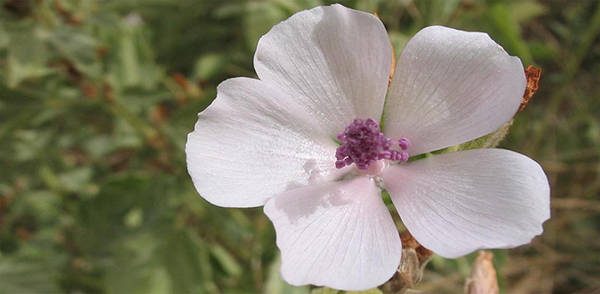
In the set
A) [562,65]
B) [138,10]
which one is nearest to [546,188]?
[138,10]

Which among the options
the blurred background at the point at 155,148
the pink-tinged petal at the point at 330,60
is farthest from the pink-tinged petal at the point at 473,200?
the blurred background at the point at 155,148

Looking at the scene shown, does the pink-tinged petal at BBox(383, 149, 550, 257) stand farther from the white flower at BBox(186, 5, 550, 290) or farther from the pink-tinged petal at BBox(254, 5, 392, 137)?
the pink-tinged petal at BBox(254, 5, 392, 137)

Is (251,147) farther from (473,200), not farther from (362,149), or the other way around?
(473,200)

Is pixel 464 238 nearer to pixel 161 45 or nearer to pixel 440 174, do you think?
pixel 440 174

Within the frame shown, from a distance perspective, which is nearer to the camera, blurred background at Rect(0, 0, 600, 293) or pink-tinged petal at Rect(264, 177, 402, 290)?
pink-tinged petal at Rect(264, 177, 402, 290)

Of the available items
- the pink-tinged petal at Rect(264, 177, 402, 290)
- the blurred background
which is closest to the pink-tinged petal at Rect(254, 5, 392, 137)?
the pink-tinged petal at Rect(264, 177, 402, 290)
